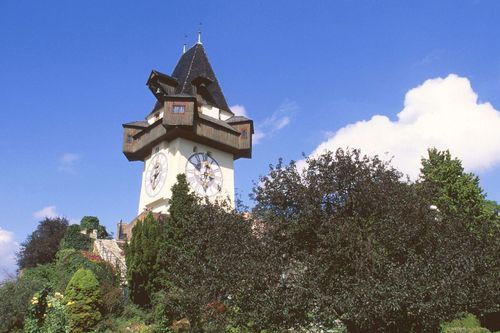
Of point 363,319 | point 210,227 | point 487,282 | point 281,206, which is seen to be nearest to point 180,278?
point 210,227

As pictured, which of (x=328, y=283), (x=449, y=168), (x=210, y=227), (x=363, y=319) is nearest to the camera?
(x=363, y=319)

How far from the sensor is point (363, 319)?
44.5ft

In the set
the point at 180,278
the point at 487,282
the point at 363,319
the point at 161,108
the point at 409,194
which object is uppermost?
the point at 161,108

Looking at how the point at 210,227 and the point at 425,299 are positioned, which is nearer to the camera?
the point at 425,299

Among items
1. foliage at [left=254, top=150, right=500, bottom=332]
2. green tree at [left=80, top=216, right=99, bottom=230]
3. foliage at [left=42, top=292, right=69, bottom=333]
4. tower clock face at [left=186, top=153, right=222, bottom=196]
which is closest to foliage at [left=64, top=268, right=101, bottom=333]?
foliage at [left=42, top=292, right=69, bottom=333]

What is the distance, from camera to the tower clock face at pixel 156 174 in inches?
1405

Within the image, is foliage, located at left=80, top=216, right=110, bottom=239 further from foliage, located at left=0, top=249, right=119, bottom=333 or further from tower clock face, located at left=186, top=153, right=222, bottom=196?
foliage, located at left=0, top=249, right=119, bottom=333

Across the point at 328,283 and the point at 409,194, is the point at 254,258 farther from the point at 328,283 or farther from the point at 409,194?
the point at 409,194

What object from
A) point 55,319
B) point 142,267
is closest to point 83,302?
point 142,267

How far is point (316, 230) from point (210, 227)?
5.32 m

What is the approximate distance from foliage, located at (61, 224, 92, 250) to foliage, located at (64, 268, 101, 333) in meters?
13.4

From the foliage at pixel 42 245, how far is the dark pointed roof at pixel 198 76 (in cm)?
1397

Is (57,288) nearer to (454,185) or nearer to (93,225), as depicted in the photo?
(93,225)

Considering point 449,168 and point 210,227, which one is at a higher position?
point 449,168
